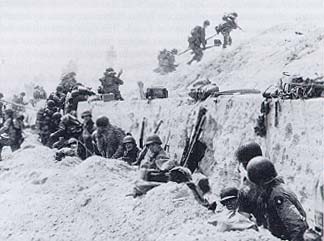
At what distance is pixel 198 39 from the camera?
1019 inches

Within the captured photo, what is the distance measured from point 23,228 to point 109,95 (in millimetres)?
8047

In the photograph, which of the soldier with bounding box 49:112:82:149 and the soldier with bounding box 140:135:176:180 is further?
the soldier with bounding box 49:112:82:149

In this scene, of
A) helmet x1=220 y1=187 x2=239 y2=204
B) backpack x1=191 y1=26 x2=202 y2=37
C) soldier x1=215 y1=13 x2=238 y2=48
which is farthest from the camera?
backpack x1=191 y1=26 x2=202 y2=37

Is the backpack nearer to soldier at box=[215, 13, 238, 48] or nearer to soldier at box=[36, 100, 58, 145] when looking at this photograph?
soldier at box=[215, 13, 238, 48]

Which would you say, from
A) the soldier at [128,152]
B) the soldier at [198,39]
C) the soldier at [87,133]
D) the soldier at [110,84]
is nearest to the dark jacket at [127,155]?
the soldier at [128,152]

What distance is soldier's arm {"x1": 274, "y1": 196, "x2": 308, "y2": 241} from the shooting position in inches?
185

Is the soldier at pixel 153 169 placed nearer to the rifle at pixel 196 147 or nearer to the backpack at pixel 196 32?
the rifle at pixel 196 147

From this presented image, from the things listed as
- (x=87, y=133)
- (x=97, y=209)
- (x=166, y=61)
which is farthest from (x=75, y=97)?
(x=166, y=61)

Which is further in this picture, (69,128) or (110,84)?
(110,84)

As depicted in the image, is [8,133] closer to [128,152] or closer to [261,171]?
[128,152]

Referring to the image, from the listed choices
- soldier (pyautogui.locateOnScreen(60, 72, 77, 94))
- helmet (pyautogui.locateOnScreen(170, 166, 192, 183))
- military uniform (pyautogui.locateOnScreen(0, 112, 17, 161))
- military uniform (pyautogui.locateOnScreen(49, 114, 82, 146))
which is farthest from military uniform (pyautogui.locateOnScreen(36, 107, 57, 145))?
helmet (pyautogui.locateOnScreen(170, 166, 192, 183))

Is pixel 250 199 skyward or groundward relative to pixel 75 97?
groundward

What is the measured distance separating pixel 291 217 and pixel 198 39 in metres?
21.7

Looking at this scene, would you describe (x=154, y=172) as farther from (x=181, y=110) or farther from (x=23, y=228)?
(x=181, y=110)
